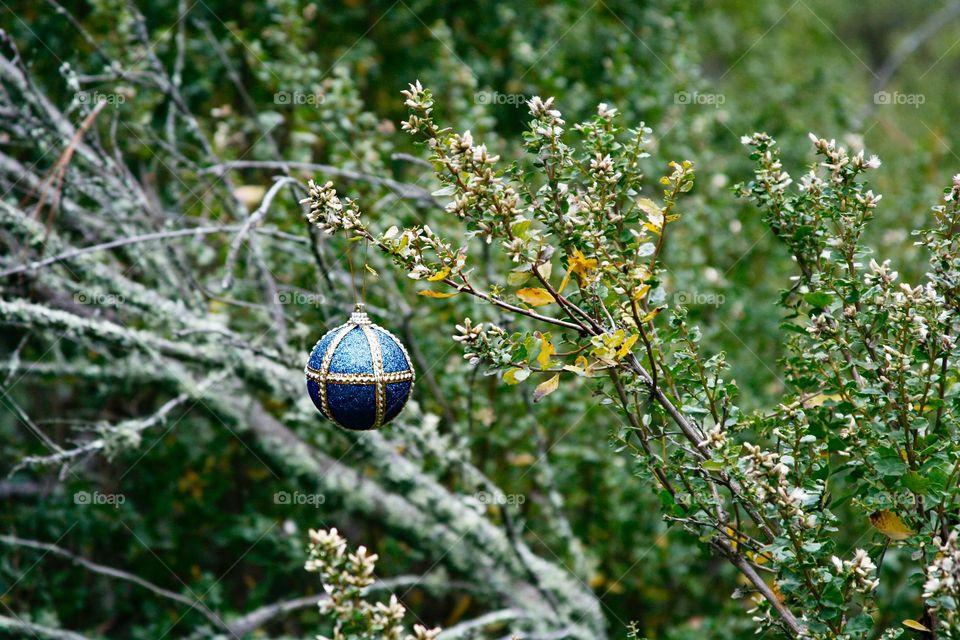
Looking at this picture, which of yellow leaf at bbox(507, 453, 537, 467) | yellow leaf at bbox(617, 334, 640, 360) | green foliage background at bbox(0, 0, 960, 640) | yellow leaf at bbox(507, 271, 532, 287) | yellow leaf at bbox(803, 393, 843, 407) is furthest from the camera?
yellow leaf at bbox(507, 453, 537, 467)

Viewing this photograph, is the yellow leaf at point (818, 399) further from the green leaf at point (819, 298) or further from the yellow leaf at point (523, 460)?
the yellow leaf at point (523, 460)

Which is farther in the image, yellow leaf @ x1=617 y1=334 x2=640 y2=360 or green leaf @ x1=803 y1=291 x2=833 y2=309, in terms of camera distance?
green leaf @ x1=803 y1=291 x2=833 y2=309

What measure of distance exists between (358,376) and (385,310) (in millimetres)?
1084

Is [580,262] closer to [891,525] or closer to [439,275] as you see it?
[439,275]

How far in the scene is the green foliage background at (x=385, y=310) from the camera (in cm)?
320

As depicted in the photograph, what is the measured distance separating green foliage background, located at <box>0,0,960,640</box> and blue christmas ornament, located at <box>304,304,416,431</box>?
2.47 feet

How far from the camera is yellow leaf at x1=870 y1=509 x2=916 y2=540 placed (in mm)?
1638

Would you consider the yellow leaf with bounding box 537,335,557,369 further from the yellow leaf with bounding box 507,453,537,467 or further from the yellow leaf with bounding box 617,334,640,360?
the yellow leaf with bounding box 507,453,537,467

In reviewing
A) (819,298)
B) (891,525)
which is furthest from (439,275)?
(891,525)

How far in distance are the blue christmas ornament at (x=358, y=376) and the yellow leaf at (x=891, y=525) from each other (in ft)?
3.18

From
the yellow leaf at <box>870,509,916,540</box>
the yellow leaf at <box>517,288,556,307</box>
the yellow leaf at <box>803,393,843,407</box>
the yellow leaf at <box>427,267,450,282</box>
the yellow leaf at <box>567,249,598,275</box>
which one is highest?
the yellow leaf at <box>803,393,843,407</box>

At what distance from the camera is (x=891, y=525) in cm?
164

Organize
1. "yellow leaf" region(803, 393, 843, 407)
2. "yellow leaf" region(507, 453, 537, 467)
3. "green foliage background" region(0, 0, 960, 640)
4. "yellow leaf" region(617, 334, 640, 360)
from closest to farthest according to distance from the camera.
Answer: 1. "yellow leaf" region(617, 334, 640, 360)
2. "yellow leaf" region(803, 393, 843, 407)
3. "green foliage background" region(0, 0, 960, 640)
4. "yellow leaf" region(507, 453, 537, 467)

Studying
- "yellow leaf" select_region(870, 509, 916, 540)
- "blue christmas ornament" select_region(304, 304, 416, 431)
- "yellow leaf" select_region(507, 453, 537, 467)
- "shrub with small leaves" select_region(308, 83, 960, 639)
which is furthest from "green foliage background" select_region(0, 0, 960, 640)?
"yellow leaf" select_region(870, 509, 916, 540)
